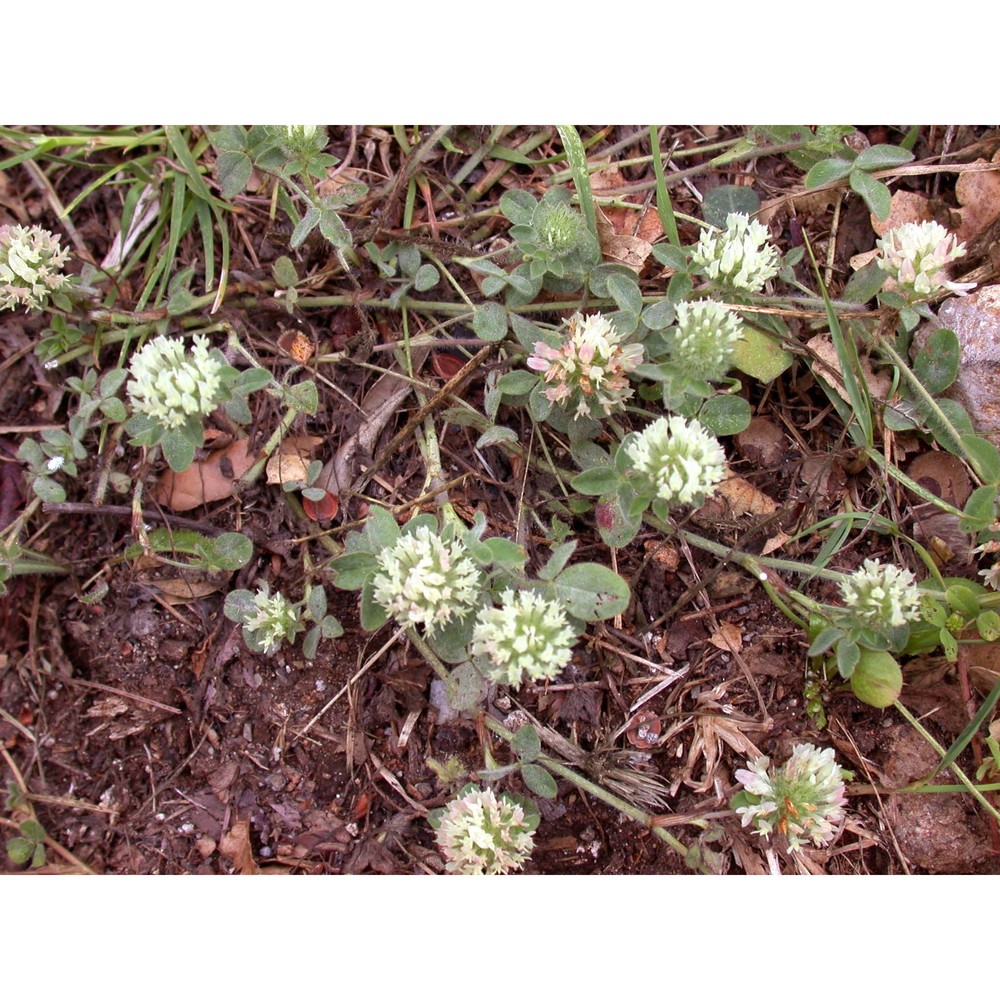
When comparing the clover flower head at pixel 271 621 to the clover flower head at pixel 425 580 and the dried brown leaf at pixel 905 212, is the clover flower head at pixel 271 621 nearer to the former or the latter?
the clover flower head at pixel 425 580

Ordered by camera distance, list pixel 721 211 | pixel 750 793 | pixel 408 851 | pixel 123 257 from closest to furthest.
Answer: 1. pixel 750 793
2. pixel 408 851
3. pixel 721 211
4. pixel 123 257

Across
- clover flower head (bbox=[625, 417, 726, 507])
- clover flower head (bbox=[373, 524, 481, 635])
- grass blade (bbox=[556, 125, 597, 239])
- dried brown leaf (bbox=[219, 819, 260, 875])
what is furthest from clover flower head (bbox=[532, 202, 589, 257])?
dried brown leaf (bbox=[219, 819, 260, 875])

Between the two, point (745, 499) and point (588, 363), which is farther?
point (745, 499)

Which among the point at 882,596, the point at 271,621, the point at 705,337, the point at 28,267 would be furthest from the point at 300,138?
the point at 882,596

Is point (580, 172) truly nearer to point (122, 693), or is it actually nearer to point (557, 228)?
point (557, 228)

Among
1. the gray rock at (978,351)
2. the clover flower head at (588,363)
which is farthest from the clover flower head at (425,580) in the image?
the gray rock at (978,351)

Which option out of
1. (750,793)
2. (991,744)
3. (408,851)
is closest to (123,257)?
(408,851)

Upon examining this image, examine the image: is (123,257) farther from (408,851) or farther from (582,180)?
(408,851)
